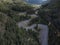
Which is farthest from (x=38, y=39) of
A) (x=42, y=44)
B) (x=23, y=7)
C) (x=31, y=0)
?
(x=31, y=0)

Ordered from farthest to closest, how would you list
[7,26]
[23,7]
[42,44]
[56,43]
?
[23,7] < [42,44] < [56,43] < [7,26]

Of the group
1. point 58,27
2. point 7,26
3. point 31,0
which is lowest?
point 31,0

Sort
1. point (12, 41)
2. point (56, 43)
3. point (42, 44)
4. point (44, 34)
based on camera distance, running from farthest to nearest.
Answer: point (44, 34) < point (42, 44) < point (56, 43) < point (12, 41)

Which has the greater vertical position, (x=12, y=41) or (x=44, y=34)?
(x=12, y=41)

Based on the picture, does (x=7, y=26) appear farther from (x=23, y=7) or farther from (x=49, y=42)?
(x=23, y=7)

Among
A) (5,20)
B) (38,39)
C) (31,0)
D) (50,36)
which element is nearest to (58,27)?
(50,36)

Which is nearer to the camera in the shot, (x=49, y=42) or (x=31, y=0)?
(x=49, y=42)

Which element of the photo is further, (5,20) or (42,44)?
(42,44)

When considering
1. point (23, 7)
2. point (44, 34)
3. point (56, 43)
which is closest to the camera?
point (56, 43)

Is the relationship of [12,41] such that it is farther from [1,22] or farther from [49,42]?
[49,42]
